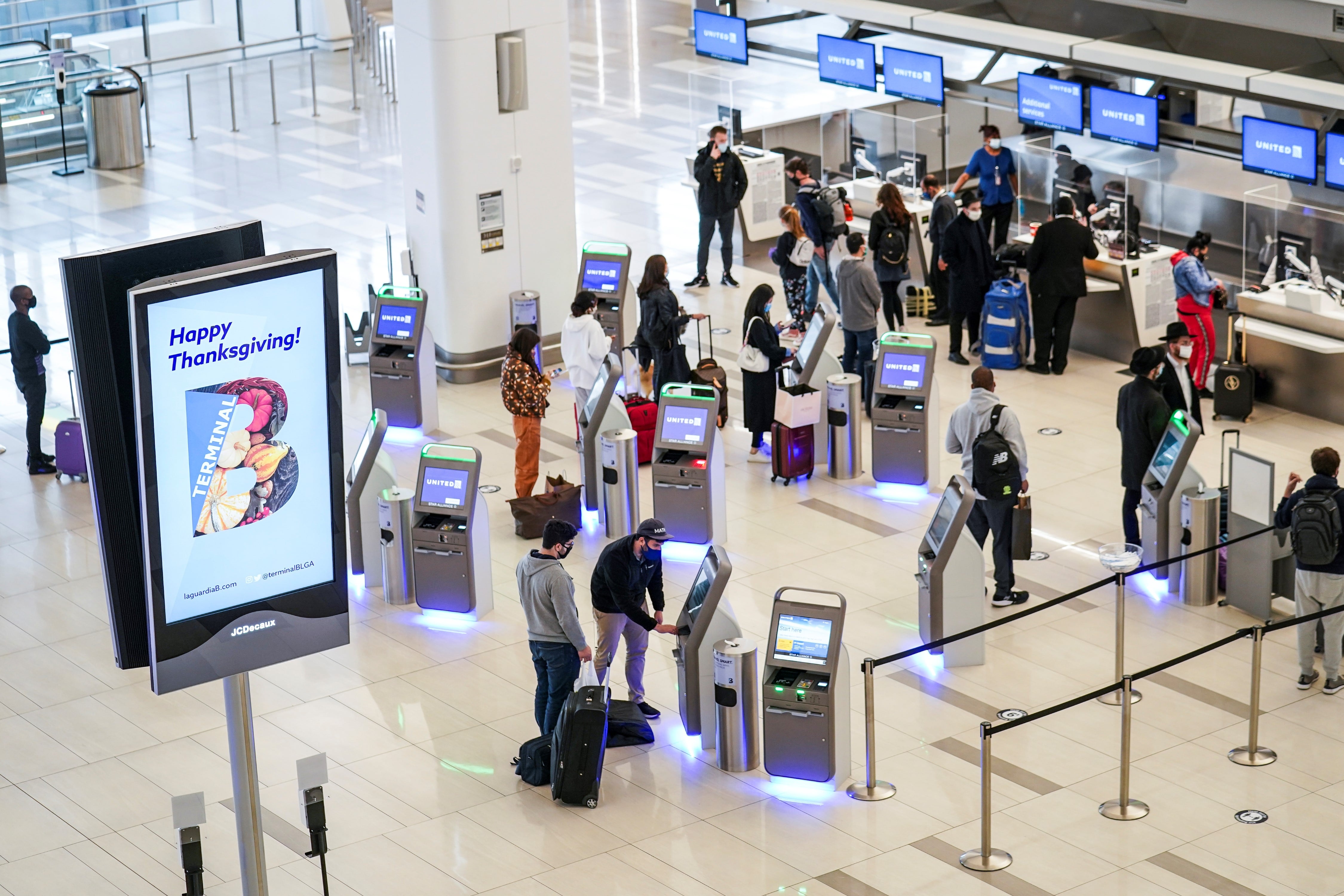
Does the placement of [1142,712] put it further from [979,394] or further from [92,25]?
[92,25]

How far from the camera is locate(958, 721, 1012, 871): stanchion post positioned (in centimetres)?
873

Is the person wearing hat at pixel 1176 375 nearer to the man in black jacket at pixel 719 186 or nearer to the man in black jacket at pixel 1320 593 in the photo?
the man in black jacket at pixel 1320 593

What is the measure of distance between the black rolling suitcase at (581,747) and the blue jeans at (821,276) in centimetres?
801

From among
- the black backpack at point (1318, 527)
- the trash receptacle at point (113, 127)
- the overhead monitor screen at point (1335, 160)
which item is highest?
the overhead monitor screen at point (1335, 160)

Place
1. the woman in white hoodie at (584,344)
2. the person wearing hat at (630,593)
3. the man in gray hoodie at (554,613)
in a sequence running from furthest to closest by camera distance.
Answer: the woman in white hoodie at (584,344)
the person wearing hat at (630,593)
the man in gray hoodie at (554,613)

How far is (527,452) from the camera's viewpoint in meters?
13.2

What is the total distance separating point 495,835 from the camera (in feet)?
30.3

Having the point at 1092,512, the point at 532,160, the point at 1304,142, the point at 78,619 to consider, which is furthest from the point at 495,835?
the point at 1304,142

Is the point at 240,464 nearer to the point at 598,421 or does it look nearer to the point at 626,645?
the point at 626,645

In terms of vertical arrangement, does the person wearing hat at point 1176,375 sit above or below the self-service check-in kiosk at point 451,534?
above

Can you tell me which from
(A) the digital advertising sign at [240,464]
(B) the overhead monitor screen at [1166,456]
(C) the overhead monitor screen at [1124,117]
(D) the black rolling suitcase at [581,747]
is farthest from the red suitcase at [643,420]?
(A) the digital advertising sign at [240,464]

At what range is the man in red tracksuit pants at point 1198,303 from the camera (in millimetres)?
15031

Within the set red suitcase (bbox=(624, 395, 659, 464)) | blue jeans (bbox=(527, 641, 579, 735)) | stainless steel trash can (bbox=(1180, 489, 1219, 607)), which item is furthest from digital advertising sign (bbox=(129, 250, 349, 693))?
red suitcase (bbox=(624, 395, 659, 464))

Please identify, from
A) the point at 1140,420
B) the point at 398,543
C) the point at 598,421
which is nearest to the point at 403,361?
the point at 598,421
